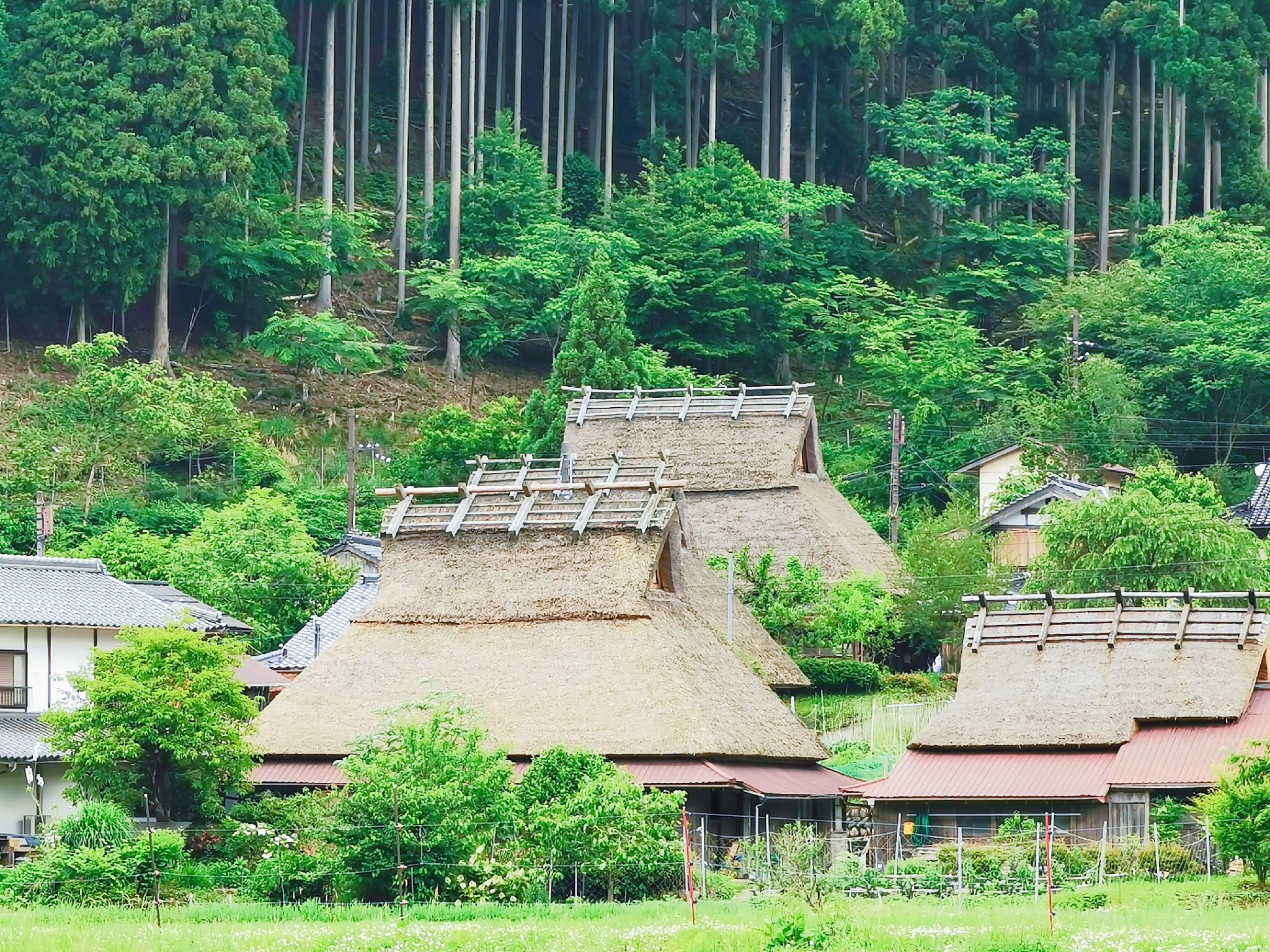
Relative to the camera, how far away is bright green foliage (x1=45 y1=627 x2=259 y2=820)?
112 feet

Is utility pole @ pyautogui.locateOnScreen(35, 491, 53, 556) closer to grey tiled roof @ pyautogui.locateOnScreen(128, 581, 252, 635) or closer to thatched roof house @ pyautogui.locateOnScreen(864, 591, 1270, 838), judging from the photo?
grey tiled roof @ pyautogui.locateOnScreen(128, 581, 252, 635)

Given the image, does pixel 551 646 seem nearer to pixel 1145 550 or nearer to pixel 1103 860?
pixel 1103 860

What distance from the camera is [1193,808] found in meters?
33.3

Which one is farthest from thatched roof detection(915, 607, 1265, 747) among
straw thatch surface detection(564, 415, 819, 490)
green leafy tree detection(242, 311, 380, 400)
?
green leafy tree detection(242, 311, 380, 400)

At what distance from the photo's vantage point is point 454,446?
56.7m

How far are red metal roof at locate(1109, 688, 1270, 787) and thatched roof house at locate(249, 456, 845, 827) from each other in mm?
5020

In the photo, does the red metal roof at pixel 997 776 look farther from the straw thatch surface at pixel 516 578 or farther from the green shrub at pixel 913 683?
the green shrub at pixel 913 683

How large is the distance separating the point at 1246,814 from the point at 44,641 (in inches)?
819

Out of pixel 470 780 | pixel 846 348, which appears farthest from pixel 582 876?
pixel 846 348

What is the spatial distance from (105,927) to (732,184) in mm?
45234

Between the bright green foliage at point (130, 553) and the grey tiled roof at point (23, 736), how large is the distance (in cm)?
1172

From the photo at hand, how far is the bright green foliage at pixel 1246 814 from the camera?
28484mm

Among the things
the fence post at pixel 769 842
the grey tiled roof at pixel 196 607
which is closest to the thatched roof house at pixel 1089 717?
the fence post at pixel 769 842

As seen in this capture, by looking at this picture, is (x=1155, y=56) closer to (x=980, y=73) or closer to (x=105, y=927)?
(x=980, y=73)
